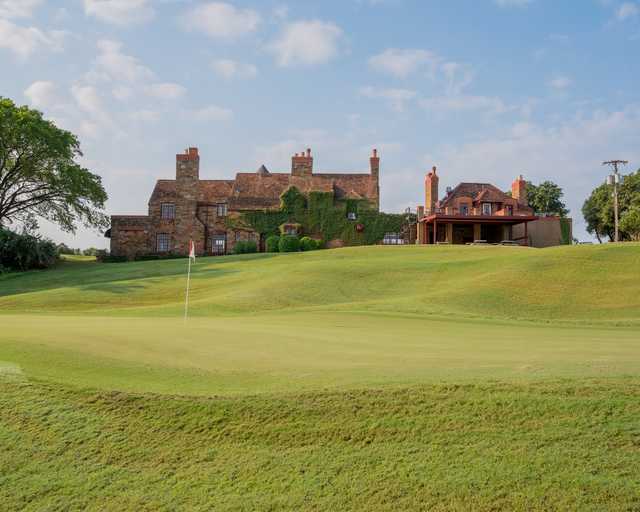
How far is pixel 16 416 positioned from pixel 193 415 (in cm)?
211

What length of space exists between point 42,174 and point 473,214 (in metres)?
39.1

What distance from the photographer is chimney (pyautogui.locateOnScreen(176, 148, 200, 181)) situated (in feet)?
198

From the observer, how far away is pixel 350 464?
5.62 meters

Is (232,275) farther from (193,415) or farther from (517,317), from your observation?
(193,415)

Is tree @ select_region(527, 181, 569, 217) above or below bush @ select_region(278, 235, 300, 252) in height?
above

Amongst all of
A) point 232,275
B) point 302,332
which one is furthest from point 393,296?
point 302,332

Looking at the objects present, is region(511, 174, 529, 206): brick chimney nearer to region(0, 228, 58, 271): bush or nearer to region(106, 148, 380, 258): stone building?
region(106, 148, 380, 258): stone building

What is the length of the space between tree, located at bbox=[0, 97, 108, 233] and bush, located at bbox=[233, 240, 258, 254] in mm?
12032

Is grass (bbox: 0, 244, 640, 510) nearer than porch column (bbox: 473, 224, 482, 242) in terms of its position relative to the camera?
Yes

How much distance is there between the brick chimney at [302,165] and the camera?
206 ft

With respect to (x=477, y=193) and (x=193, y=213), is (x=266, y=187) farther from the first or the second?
(x=477, y=193)

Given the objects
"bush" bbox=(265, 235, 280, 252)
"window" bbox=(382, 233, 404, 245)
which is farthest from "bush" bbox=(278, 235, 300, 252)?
"window" bbox=(382, 233, 404, 245)

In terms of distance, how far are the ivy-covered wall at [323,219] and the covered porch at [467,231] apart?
350 centimetres

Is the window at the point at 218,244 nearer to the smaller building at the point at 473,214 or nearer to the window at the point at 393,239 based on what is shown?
the window at the point at 393,239
